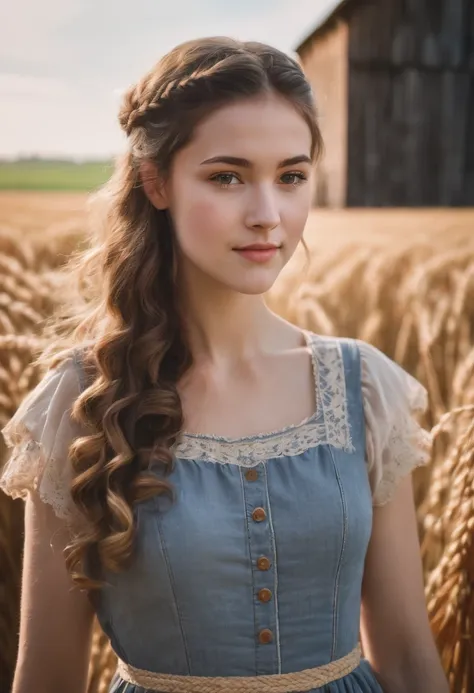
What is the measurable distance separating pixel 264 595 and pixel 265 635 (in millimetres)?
48

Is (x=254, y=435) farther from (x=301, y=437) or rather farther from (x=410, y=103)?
(x=410, y=103)

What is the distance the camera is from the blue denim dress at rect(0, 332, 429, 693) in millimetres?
920

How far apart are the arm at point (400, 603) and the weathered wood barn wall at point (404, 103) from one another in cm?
489

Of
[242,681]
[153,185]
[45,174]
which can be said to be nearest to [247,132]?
[153,185]

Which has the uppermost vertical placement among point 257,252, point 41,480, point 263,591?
point 257,252

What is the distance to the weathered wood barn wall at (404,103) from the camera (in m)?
5.56

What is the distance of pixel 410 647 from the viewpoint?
3.39ft

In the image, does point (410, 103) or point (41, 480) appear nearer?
point (41, 480)

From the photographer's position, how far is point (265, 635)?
3.06 feet

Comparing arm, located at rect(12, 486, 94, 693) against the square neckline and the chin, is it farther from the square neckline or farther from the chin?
the chin

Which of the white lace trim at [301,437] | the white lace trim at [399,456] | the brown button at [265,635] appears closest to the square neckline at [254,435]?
the white lace trim at [301,437]

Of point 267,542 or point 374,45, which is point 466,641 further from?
point 374,45

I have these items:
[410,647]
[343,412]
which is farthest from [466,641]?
[343,412]

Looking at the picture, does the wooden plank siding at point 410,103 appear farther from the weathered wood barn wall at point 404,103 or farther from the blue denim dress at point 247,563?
the blue denim dress at point 247,563
